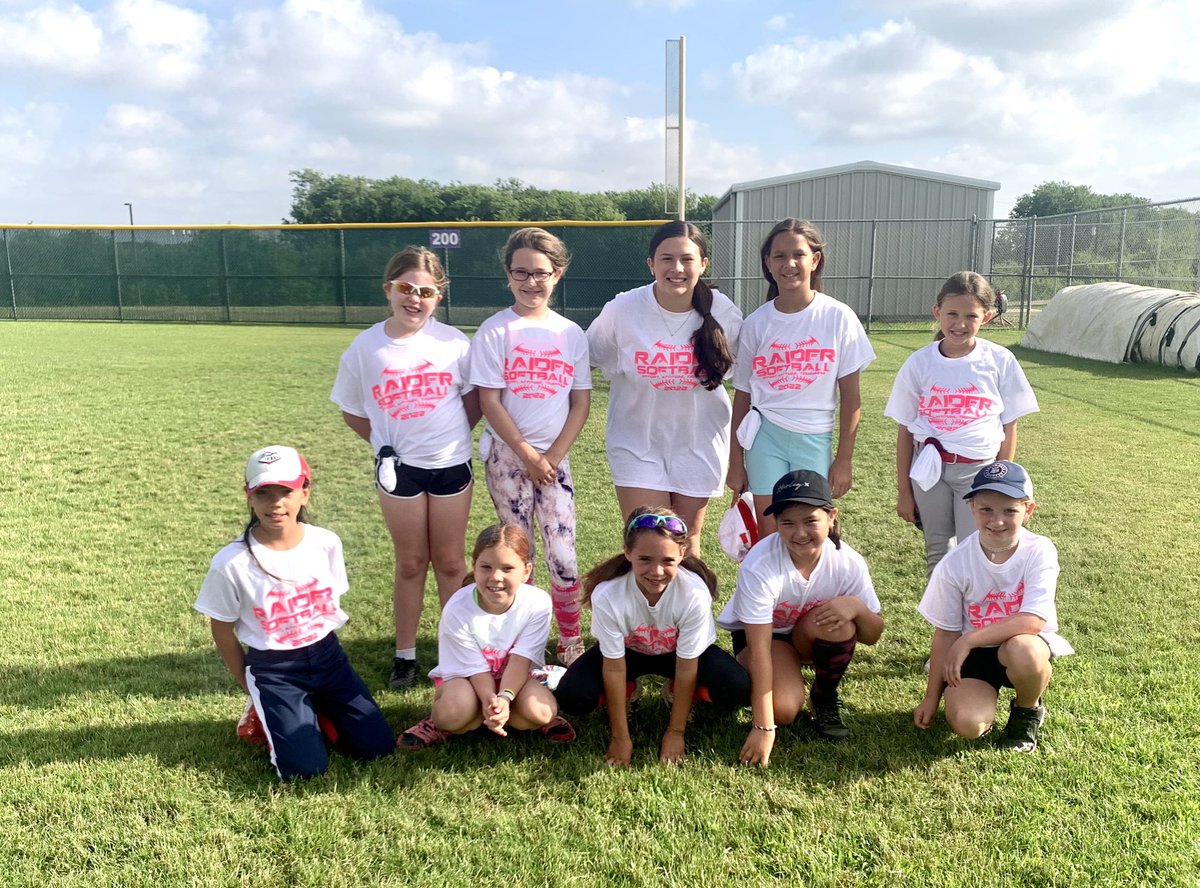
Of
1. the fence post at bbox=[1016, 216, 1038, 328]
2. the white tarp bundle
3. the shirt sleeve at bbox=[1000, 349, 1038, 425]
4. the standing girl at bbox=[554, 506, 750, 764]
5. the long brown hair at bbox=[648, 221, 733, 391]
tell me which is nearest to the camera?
the standing girl at bbox=[554, 506, 750, 764]

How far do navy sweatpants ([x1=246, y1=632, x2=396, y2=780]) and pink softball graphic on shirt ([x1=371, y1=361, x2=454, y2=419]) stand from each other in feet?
2.83

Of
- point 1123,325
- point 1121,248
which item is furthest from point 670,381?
point 1121,248

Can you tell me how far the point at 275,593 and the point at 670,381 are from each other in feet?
5.17

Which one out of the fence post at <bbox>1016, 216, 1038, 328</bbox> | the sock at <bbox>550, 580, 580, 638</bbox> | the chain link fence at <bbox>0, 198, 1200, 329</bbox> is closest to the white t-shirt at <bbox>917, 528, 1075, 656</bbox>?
the sock at <bbox>550, 580, 580, 638</bbox>

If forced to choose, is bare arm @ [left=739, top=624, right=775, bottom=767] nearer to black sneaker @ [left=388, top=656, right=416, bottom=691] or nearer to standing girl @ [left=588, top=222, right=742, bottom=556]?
standing girl @ [left=588, top=222, right=742, bottom=556]

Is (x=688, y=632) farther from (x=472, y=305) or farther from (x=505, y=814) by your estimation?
(x=472, y=305)

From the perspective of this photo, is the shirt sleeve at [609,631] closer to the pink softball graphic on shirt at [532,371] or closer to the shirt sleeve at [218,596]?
the pink softball graphic on shirt at [532,371]

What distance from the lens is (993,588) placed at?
295cm

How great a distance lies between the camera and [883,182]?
1992 cm

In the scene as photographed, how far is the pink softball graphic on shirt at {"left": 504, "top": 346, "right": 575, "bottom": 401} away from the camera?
3.28 meters

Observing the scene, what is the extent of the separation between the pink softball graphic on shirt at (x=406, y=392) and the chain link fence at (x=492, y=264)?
1339cm

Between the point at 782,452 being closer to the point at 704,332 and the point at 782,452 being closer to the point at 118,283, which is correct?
the point at 704,332

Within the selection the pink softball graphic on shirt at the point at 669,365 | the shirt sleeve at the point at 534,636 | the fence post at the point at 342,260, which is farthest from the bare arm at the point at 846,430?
the fence post at the point at 342,260

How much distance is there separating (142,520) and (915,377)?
459 cm
